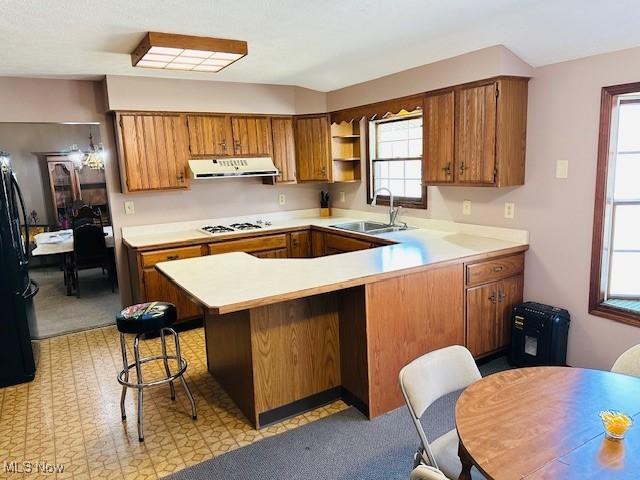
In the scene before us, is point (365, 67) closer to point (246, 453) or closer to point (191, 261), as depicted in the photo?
point (191, 261)

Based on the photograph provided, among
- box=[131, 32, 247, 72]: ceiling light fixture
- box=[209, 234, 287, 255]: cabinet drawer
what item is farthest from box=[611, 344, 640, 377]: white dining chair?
box=[209, 234, 287, 255]: cabinet drawer

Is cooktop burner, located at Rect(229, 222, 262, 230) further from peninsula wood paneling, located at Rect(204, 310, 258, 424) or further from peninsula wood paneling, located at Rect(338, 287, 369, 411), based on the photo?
peninsula wood paneling, located at Rect(338, 287, 369, 411)

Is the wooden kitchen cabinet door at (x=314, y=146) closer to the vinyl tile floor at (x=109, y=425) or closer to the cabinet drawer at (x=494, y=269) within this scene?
the cabinet drawer at (x=494, y=269)

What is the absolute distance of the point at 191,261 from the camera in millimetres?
2953

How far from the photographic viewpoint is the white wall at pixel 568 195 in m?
2.82

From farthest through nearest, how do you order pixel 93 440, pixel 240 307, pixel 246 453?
pixel 93 440
pixel 246 453
pixel 240 307

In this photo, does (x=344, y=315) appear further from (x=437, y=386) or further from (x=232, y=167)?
(x=232, y=167)

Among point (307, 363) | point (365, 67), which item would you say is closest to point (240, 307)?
point (307, 363)

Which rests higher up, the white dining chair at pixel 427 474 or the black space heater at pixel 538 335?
the white dining chair at pixel 427 474

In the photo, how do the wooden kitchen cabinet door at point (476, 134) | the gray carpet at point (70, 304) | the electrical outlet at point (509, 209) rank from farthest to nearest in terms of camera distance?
the gray carpet at point (70, 304)
the electrical outlet at point (509, 209)
the wooden kitchen cabinet door at point (476, 134)

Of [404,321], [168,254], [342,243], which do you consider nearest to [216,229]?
[168,254]

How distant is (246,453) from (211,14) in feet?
7.83

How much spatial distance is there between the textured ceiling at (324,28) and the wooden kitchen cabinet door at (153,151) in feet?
1.97

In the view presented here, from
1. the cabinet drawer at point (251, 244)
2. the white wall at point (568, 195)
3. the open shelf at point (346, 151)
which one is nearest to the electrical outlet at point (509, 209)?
the white wall at point (568, 195)
